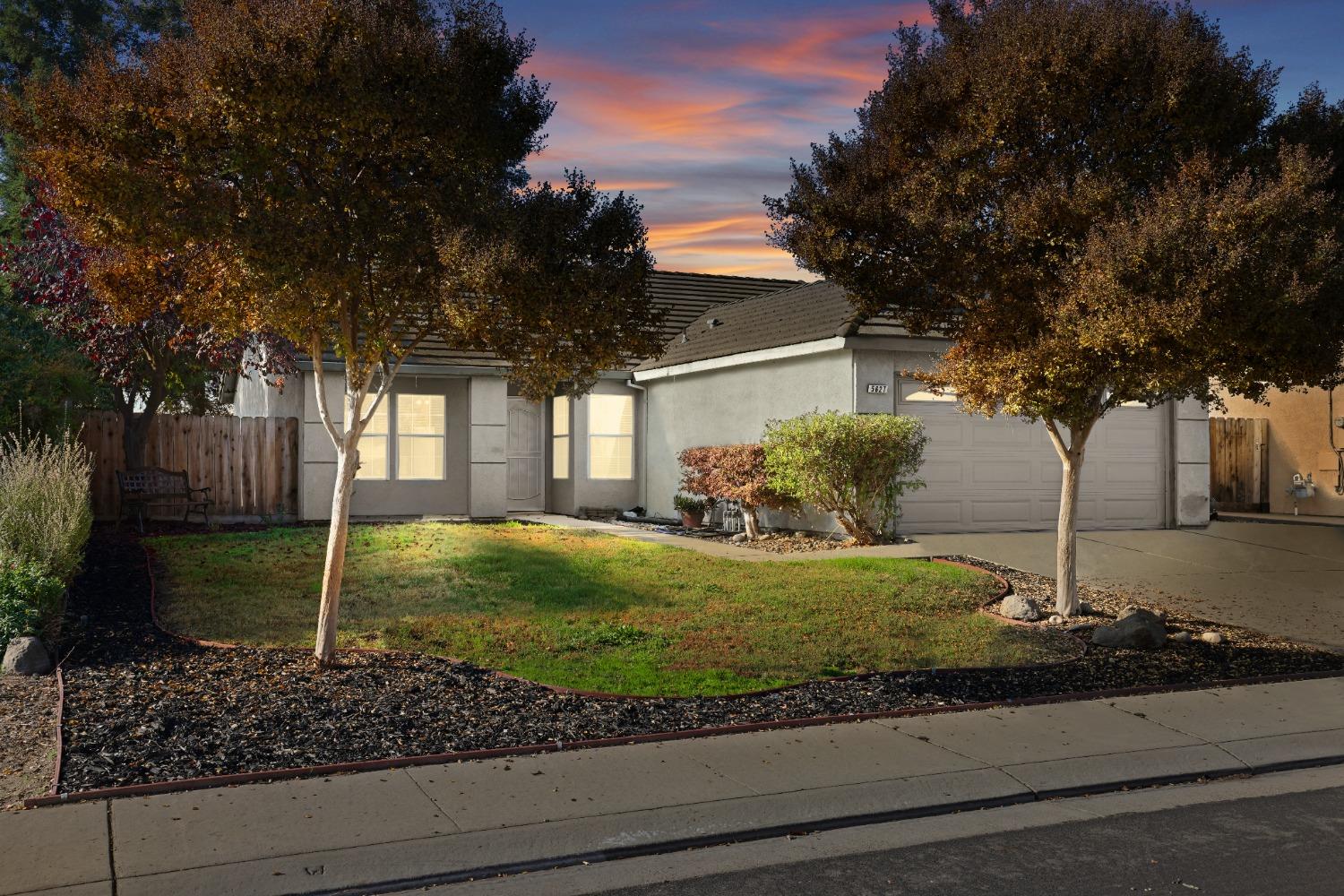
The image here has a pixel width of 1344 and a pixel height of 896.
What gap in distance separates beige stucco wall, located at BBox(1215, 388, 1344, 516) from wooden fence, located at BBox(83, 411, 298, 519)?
16840 mm

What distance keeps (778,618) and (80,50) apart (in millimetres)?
29070

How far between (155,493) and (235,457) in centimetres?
177

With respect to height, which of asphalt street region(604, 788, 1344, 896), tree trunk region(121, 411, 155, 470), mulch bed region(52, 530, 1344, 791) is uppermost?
tree trunk region(121, 411, 155, 470)

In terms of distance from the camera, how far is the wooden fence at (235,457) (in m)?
19.2

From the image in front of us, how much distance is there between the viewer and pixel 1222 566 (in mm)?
14375

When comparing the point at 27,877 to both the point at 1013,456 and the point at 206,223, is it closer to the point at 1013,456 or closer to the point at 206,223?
the point at 206,223

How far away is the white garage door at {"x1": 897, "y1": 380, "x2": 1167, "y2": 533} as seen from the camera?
16766 mm

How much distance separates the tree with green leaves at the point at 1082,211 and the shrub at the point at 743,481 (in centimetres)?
593

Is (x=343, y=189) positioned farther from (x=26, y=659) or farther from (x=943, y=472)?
(x=943, y=472)

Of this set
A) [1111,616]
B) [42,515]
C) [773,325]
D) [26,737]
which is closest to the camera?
[26,737]

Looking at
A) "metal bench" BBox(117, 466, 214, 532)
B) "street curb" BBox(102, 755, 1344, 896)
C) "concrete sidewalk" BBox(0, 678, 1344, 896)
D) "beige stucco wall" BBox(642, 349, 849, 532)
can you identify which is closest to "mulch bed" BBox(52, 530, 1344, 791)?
"concrete sidewalk" BBox(0, 678, 1344, 896)

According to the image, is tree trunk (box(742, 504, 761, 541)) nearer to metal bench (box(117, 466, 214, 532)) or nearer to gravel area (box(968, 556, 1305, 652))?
gravel area (box(968, 556, 1305, 652))

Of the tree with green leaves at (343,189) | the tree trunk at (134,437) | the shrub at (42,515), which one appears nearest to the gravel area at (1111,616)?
the tree with green leaves at (343,189)

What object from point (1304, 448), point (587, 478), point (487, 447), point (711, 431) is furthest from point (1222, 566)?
point (487, 447)
